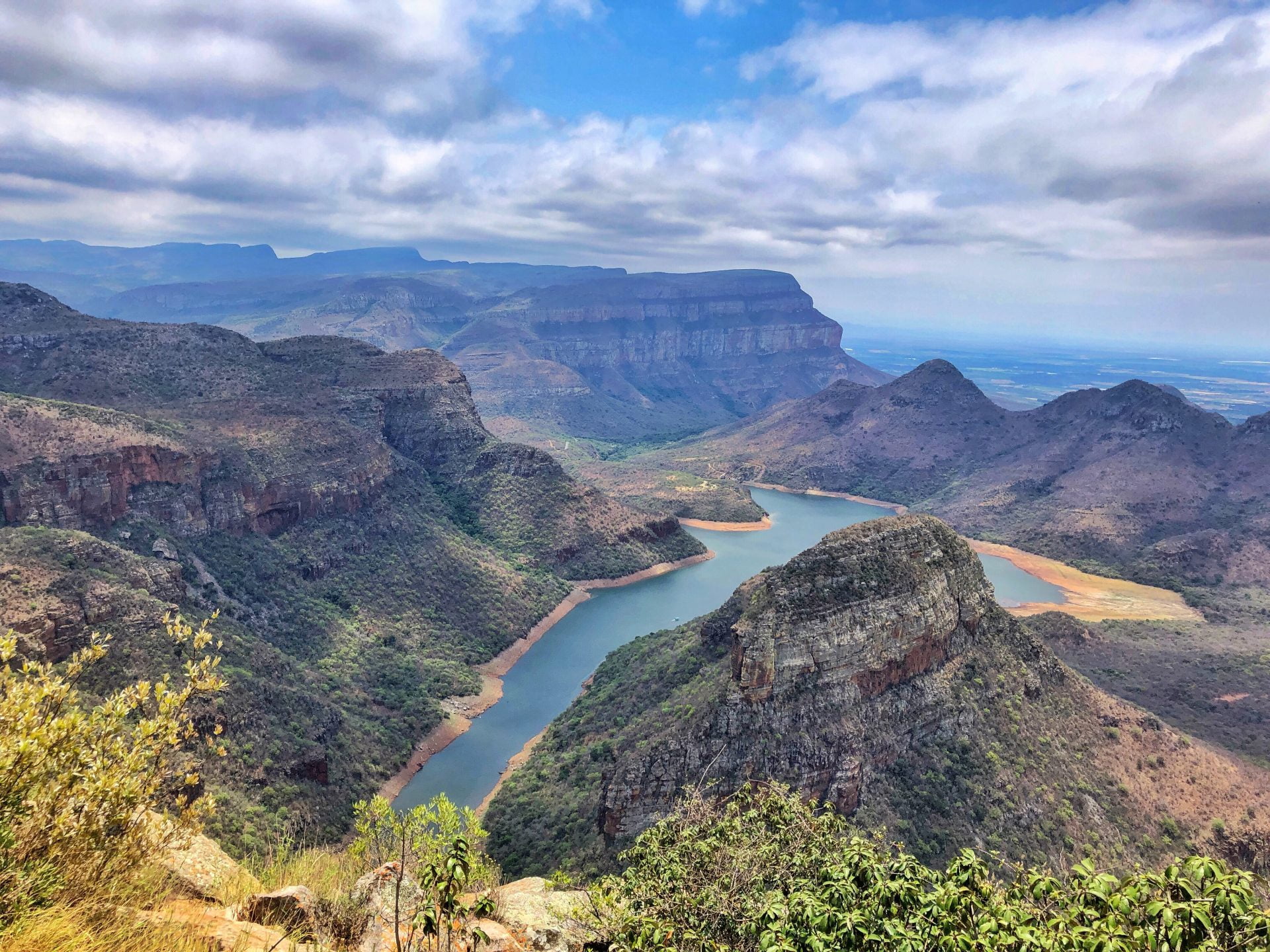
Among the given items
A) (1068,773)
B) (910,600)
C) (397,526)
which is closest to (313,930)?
(910,600)

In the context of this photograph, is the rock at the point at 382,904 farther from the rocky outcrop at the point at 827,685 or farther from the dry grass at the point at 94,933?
the rocky outcrop at the point at 827,685

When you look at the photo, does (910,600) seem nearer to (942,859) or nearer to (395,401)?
(942,859)

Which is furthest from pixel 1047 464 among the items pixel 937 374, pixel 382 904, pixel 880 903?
pixel 382 904

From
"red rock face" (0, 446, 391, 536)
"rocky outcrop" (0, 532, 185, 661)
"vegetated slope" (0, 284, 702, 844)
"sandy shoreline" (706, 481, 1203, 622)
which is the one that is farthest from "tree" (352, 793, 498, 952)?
"sandy shoreline" (706, 481, 1203, 622)

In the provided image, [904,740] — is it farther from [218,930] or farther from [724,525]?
[724,525]

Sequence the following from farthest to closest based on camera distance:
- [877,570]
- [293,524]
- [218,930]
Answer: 1. [293,524]
2. [877,570]
3. [218,930]

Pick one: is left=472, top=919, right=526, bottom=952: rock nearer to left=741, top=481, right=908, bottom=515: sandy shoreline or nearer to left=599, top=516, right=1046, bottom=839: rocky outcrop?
left=599, top=516, right=1046, bottom=839: rocky outcrop

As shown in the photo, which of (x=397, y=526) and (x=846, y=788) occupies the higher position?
(x=846, y=788)
